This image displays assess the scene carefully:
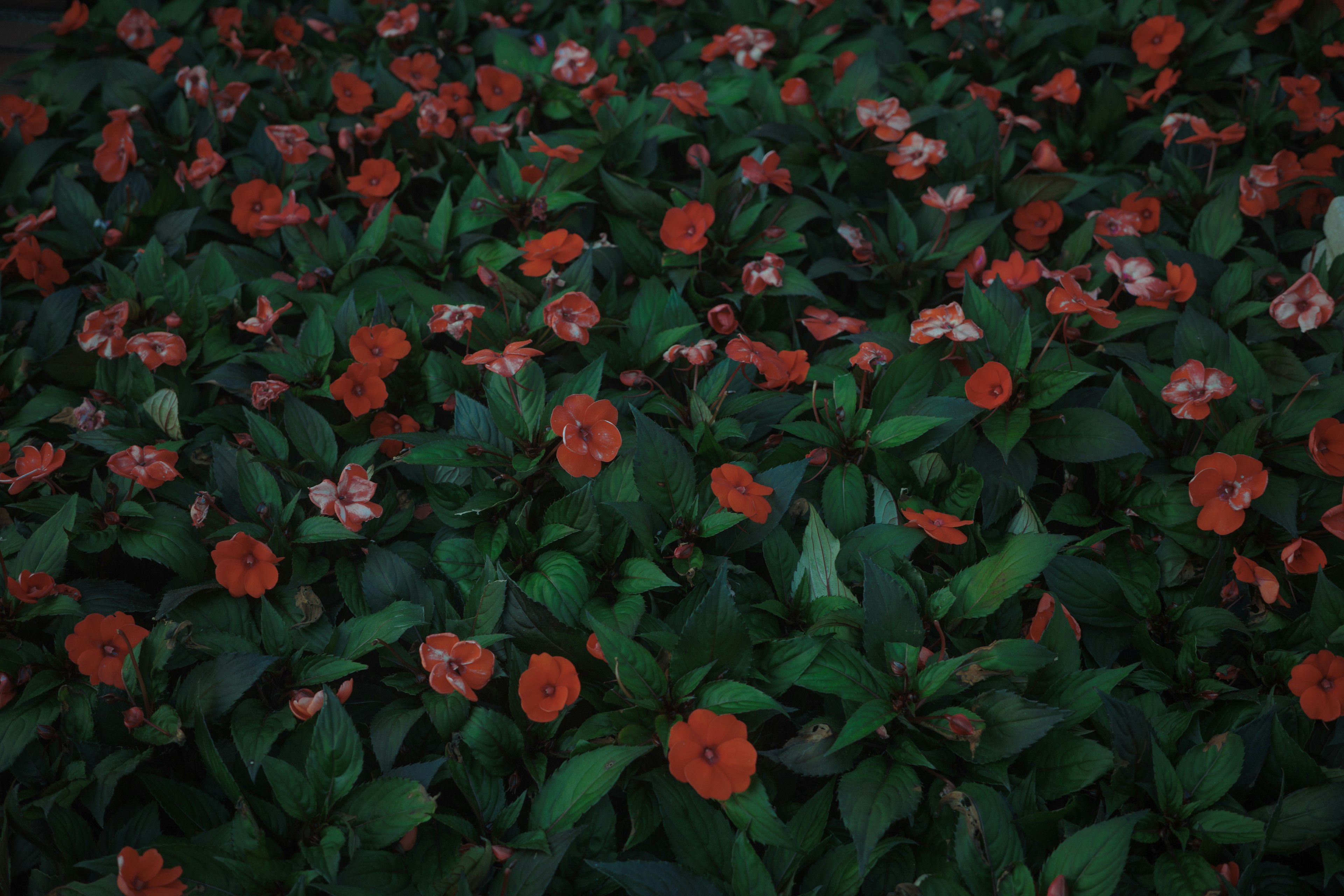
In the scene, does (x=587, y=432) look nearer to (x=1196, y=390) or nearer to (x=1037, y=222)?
(x=1196, y=390)

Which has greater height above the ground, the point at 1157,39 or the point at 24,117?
the point at 1157,39

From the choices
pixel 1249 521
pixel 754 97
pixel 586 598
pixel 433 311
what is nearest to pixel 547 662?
pixel 586 598

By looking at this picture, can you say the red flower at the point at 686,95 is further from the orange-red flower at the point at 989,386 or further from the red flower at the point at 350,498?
the red flower at the point at 350,498

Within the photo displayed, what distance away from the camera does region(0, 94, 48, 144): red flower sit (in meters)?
3.54

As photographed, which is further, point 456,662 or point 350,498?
point 350,498

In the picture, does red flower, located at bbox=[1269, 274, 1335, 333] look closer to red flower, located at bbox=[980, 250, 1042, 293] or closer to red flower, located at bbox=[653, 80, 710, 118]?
red flower, located at bbox=[980, 250, 1042, 293]

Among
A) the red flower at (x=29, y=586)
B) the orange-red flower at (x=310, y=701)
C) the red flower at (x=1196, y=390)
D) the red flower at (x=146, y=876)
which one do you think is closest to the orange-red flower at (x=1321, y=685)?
the red flower at (x=1196, y=390)

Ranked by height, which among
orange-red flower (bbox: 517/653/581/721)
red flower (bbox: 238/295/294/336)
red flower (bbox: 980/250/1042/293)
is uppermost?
red flower (bbox: 980/250/1042/293)

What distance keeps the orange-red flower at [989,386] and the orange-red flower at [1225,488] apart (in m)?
0.49

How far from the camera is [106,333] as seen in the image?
265cm

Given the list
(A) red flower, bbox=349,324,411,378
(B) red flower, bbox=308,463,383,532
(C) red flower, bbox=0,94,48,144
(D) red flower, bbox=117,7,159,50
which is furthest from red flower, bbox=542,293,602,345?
(D) red flower, bbox=117,7,159,50

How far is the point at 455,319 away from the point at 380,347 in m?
0.27

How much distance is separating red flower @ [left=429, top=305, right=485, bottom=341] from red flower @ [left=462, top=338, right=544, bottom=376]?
0.71ft

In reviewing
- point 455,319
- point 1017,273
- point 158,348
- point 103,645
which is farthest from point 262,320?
point 1017,273
